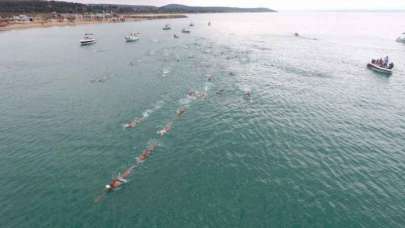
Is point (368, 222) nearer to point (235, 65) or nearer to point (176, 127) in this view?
point (176, 127)

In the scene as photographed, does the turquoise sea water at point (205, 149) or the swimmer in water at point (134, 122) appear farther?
the swimmer in water at point (134, 122)

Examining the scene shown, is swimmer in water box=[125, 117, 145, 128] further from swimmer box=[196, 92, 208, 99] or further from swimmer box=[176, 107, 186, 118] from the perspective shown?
swimmer box=[196, 92, 208, 99]

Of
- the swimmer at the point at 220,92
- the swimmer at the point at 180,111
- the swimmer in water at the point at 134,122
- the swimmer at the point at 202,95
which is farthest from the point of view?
the swimmer at the point at 220,92

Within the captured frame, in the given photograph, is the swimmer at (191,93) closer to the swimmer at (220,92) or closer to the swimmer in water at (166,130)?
the swimmer at (220,92)

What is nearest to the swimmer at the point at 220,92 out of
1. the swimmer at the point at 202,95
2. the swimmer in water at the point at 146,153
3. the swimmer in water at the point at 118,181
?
the swimmer at the point at 202,95

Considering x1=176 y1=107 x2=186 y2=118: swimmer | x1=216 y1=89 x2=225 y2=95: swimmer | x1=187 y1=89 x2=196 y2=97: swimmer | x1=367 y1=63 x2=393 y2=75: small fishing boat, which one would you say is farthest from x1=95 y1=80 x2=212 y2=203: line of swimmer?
x1=367 y1=63 x2=393 y2=75: small fishing boat

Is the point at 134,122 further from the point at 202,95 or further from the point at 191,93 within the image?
the point at 202,95

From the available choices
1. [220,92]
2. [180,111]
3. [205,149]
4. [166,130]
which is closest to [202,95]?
[220,92]

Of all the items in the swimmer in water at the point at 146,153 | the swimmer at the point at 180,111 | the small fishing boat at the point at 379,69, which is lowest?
the swimmer in water at the point at 146,153

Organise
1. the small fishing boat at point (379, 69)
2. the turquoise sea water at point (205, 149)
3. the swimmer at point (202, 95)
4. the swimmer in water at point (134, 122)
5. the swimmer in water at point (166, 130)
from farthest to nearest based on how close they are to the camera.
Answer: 1. the small fishing boat at point (379, 69)
2. the swimmer at point (202, 95)
3. the swimmer in water at point (134, 122)
4. the swimmer in water at point (166, 130)
5. the turquoise sea water at point (205, 149)

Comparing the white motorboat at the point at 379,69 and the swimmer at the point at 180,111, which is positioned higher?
the white motorboat at the point at 379,69
